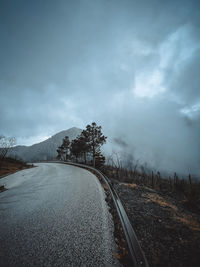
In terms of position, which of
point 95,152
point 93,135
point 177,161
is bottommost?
point 177,161

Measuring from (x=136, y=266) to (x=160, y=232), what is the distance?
114 cm

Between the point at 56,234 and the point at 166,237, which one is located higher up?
the point at 166,237

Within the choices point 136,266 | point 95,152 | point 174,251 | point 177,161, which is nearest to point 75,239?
point 136,266

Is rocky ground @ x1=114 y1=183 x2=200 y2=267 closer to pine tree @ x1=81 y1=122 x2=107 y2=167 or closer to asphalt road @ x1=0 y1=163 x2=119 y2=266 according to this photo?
asphalt road @ x1=0 y1=163 x2=119 y2=266

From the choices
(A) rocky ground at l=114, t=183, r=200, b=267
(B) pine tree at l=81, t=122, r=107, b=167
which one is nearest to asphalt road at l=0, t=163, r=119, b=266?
(A) rocky ground at l=114, t=183, r=200, b=267

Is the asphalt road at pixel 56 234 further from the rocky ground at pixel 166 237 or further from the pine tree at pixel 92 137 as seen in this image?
the pine tree at pixel 92 137

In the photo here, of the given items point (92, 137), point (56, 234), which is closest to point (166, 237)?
point (56, 234)

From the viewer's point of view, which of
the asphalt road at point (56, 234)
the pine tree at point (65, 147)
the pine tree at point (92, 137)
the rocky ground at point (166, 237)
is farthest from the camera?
the pine tree at point (65, 147)

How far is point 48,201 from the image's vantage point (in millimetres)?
3299

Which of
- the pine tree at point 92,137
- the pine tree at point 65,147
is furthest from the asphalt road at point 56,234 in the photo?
the pine tree at point 65,147

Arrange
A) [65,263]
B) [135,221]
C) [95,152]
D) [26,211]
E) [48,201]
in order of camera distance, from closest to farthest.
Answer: [65,263]
[135,221]
[26,211]
[48,201]
[95,152]

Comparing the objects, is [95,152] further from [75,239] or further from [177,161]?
[177,161]

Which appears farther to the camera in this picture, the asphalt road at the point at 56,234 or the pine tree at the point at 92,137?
the pine tree at the point at 92,137

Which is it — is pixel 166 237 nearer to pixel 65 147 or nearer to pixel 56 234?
pixel 56 234
